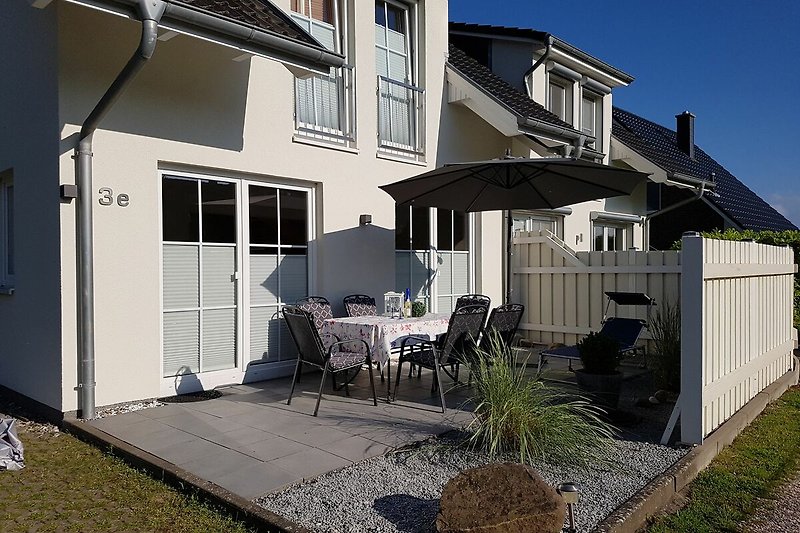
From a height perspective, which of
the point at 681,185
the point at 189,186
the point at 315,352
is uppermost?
the point at 681,185

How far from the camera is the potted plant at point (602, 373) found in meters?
5.04

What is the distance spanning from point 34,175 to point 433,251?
5.30 m

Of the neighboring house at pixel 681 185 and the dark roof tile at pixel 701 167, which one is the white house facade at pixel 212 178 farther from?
the dark roof tile at pixel 701 167

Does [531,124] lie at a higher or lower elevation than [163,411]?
higher

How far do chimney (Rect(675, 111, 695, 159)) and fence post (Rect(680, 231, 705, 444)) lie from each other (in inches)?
677

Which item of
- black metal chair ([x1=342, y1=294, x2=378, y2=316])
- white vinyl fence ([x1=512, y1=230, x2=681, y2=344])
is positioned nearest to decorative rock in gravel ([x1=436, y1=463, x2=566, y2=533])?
black metal chair ([x1=342, y1=294, x2=378, y2=316])

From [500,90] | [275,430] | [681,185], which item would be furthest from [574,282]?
[275,430]

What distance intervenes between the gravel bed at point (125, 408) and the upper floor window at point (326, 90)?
349 centimetres

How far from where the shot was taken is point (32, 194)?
19.3ft

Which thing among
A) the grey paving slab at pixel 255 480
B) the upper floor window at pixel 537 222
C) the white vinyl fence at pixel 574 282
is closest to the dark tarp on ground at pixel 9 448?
the grey paving slab at pixel 255 480

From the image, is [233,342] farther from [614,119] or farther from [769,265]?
[614,119]

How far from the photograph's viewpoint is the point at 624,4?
13508 mm

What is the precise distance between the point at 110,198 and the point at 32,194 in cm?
89

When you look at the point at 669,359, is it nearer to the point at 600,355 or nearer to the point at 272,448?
the point at 600,355
